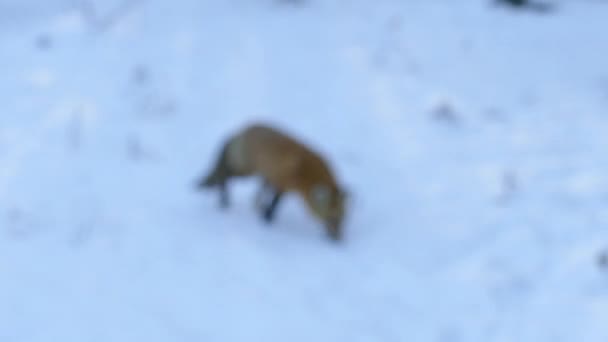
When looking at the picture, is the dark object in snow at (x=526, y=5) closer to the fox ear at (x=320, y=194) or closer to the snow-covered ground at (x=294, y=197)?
the snow-covered ground at (x=294, y=197)

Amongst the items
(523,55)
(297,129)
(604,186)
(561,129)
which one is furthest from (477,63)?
(604,186)

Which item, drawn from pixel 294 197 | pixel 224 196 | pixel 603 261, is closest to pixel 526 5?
pixel 294 197

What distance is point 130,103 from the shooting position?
340 inches

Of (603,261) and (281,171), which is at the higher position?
(281,171)

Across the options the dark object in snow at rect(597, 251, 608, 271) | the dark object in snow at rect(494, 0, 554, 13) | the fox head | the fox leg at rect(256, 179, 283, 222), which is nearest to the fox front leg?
the fox leg at rect(256, 179, 283, 222)

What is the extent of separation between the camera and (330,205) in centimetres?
622

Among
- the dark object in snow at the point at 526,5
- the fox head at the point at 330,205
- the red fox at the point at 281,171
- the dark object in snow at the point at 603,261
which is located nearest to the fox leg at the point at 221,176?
the red fox at the point at 281,171

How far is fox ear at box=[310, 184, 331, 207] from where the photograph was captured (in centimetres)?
621

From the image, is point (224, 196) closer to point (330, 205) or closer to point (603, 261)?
point (330, 205)

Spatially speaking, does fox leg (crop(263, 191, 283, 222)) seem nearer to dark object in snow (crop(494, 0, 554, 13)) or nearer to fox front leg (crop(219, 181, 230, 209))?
fox front leg (crop(219, 181, 230, 209))

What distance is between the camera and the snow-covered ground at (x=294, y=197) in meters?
4.87

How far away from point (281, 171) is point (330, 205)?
465mm

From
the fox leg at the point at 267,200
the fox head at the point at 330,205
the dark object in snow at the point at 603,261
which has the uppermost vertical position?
the fox leg at the point at 267,200

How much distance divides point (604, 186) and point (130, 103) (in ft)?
15.7
